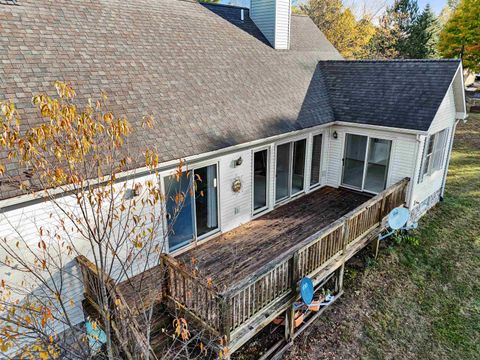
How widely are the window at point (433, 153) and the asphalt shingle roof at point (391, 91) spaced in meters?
1.02

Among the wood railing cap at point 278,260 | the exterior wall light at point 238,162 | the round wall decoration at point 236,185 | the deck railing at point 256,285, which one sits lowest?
the deck railing at point 256,285

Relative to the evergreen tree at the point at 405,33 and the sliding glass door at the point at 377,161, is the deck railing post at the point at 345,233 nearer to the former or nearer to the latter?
the sliding glass door at the point at 377,161

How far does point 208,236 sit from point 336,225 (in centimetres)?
305

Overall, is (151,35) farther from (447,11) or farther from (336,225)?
(447,11)

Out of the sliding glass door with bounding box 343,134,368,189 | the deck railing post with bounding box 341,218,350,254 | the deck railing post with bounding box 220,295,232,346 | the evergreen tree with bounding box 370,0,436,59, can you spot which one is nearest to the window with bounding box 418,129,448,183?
the sliding glass door with bounding box 343,134,368,189

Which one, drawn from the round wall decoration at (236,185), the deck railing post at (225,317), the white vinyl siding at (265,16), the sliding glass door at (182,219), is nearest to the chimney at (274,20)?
the white vinyl siding at (265,16)

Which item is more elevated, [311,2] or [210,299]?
[311,2]

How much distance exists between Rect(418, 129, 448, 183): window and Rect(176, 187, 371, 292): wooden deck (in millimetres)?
1974

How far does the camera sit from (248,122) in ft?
29.3

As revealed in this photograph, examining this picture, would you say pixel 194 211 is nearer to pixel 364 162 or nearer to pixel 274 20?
pixel 364 162

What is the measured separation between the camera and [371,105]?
437 inches

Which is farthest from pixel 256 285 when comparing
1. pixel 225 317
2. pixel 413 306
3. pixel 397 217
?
pixel 397 217

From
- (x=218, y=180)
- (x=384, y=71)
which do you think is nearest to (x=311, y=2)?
(x=384, y=71)

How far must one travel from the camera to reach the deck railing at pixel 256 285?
17.6 feet
